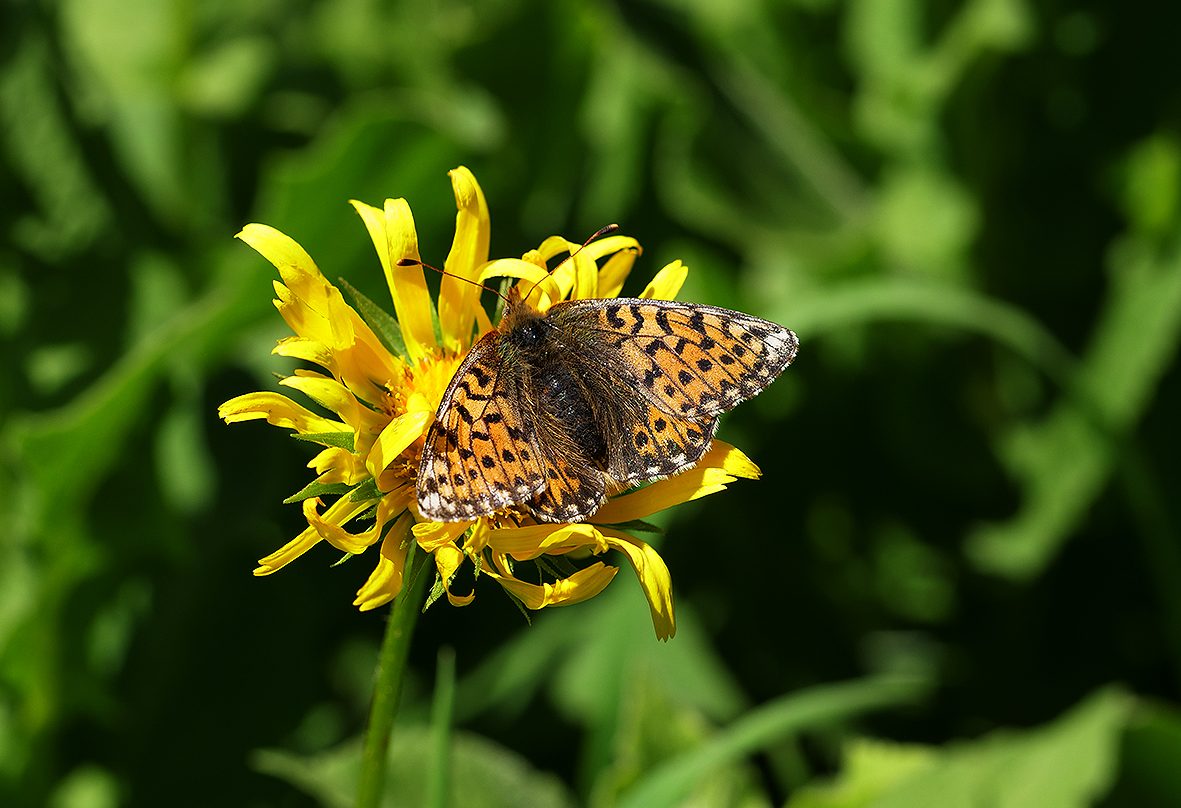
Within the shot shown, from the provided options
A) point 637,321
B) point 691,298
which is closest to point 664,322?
point 637,321

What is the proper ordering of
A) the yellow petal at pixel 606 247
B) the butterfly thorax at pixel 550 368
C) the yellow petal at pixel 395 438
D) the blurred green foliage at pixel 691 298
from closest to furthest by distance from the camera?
the yellow petal at pixel 395 438
the butterfly thorax at pixel 550 368
the yellow petal at pixel 606 247
the blurred green foliage at pixel 691 298

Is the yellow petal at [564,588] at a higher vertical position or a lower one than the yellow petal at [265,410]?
lower

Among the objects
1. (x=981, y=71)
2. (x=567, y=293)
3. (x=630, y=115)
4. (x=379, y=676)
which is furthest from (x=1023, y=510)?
(x=379, y=676)

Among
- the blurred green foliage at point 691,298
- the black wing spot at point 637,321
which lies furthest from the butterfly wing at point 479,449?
the blurred green foliage at point 691,298

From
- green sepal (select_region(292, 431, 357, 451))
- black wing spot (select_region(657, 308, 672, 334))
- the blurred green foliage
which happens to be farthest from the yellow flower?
the blurred green foliage

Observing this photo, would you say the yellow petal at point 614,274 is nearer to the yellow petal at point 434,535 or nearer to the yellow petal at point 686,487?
the yellow petal at point 686,487

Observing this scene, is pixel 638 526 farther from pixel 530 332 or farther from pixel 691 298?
pixel 691 298

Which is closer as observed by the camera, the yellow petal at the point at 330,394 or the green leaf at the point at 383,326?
the yellow petal at the point at 330,394

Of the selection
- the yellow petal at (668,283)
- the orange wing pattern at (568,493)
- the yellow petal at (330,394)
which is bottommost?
the orange wing pattern at (568,493)
